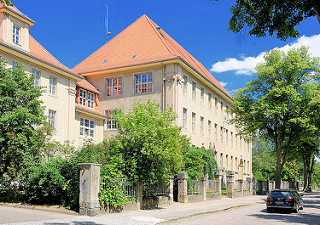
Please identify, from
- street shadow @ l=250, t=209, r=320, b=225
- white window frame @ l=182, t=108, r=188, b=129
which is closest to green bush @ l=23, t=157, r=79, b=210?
street shadow @ l=250, t=209, r=320, b=225

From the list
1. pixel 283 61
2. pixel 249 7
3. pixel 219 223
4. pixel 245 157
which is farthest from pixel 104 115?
pixel 245 157

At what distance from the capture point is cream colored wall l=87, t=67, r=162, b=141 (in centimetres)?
3597

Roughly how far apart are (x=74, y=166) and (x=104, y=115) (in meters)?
21.7

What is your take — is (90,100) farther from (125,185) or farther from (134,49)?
(125,185)

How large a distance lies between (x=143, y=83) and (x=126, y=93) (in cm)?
211

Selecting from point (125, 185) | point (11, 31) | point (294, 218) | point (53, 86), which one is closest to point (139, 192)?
point (125, 185)

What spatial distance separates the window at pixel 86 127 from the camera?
34522 mm

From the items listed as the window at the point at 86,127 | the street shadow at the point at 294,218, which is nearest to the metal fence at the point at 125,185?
the street shadow at the point at 294,218

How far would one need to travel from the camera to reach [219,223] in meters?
14.3

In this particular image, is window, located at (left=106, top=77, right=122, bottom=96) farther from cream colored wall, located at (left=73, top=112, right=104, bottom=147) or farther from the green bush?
the green bush

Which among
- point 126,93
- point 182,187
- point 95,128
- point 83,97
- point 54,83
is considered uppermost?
point 126,93

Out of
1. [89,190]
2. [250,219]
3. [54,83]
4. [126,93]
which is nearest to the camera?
[89,190]

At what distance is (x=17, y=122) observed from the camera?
17969 millimetres

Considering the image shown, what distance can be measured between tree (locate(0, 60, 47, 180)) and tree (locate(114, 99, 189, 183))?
4054 mm
